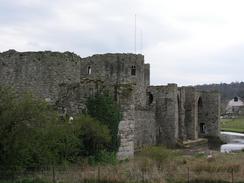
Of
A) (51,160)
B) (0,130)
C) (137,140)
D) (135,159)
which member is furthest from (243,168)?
(137,140)

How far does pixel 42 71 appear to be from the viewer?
112ft

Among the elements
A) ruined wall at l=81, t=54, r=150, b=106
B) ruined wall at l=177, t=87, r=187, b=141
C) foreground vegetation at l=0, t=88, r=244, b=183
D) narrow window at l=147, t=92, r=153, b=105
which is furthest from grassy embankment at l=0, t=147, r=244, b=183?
ruined wall at l=177, t=87, r=187, b=141

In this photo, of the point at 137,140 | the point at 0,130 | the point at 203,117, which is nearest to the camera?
the point at 0,130

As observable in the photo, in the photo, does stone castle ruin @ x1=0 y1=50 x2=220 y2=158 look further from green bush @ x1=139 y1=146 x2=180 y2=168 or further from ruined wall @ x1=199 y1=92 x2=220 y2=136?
green bush @ x1=139 y1=146 x2=180 y2=168

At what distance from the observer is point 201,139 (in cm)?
6222

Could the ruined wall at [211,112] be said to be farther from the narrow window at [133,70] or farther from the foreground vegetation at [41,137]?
the foreground vegetation at [41,137]

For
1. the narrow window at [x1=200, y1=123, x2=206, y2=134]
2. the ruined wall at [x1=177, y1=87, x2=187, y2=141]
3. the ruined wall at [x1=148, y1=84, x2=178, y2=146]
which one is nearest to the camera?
the ruined wall at [x1=148, y1=84, x2=178, y2=146]

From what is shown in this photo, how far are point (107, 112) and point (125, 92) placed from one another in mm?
1556

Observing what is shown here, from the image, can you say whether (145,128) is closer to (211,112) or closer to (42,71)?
(42,71)

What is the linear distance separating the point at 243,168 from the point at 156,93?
2504cm

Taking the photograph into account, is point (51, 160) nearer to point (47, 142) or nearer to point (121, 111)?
point (47, 142)

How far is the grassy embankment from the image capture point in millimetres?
23453

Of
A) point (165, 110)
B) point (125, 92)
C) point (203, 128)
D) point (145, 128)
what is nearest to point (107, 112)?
point (125, 92)

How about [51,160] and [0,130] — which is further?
[51,160]
